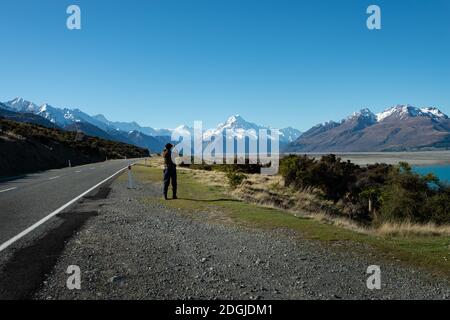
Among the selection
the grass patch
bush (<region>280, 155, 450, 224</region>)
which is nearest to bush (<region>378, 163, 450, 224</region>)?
bush (<region>280, 155, 450, 224</region>)

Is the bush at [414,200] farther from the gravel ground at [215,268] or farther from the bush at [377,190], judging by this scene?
the gravel ground at [215,268]

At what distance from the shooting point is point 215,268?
6.86m

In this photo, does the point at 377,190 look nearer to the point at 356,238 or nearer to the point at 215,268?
the point at 356,238

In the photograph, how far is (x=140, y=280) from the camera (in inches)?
242

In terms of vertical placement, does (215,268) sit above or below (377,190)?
above

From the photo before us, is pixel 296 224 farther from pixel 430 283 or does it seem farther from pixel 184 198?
pixel 184 198

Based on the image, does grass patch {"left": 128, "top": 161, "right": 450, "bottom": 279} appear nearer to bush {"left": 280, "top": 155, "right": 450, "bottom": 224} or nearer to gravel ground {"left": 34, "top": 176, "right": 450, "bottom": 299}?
gravel ground {"left": 34, "top": 176, "right": 450, "bottom": 299}

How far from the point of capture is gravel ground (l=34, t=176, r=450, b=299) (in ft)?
18.8

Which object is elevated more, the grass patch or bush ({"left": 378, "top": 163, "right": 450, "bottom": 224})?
the grass patch

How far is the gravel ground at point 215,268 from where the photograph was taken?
574 cm

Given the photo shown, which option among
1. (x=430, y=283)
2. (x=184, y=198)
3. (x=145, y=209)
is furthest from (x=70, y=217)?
(x=430, y=283)

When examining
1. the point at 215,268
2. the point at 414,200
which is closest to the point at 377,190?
the point at 414,200

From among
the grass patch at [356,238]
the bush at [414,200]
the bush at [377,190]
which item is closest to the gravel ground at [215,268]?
the grass patch at [356,238]
